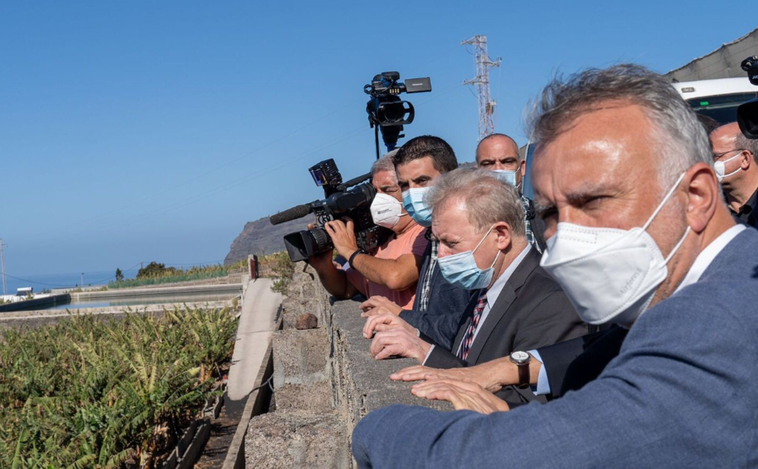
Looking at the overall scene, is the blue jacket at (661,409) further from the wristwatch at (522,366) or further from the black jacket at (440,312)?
the black jacket at (440,312)

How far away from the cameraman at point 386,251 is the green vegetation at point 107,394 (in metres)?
2.38

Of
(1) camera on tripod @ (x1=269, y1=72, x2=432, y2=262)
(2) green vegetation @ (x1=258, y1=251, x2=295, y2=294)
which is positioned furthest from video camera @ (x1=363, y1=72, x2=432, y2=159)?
(2) green vegetation @ (x1=258, y1=251, x2=295, y2=294)

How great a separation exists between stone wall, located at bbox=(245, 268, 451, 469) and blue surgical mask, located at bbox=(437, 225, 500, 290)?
451 millimetres

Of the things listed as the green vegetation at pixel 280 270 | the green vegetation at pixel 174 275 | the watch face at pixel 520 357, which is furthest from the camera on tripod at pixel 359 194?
the green vegetation at pixel 174 275

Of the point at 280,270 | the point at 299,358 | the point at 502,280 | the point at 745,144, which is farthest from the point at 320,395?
the point at 280,270

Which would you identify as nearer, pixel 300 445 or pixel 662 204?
pixel 662 204

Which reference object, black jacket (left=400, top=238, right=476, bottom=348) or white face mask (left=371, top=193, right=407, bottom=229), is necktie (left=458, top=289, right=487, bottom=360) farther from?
white face mask (left=371, top=193, right=407, bottom=229)

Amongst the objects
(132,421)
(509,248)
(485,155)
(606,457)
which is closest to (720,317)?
(606,457)

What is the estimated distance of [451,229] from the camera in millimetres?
2998

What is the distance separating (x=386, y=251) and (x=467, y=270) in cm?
168

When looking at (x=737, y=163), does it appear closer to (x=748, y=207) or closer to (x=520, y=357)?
(x=748, y=207)

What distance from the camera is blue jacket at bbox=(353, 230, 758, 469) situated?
110cm

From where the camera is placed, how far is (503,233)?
2.93 metres

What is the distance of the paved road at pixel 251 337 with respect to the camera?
9.17 metres
